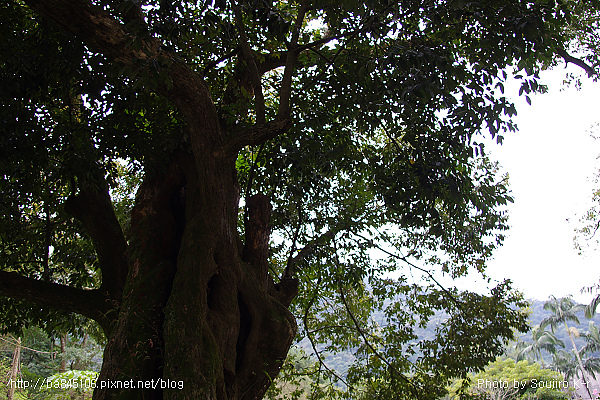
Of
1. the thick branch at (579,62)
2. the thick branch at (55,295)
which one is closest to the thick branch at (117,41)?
the thick branch at (55,295)

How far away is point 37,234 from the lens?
630 cm

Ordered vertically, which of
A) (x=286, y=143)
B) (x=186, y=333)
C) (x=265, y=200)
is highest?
(x=286, y=143)

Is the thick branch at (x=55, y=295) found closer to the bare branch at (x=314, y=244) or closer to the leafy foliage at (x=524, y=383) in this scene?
the bare branch at (x=314, y=244)

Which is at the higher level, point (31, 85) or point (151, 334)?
point (31, 85)

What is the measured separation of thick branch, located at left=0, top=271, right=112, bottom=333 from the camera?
4285mm

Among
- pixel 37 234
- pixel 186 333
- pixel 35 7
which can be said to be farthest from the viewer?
pixel 37 234

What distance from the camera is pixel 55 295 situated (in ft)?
14.8

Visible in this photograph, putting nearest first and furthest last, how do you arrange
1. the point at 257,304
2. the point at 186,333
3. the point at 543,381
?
the point at 186,333, the point at 257,304, the point at 543,381

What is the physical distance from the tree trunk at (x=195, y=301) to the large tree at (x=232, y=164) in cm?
2

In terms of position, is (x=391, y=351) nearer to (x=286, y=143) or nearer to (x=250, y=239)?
(x=250, y=239)

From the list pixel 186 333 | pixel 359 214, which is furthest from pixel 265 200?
pixel 186 333

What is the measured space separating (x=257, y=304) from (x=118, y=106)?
117 inches

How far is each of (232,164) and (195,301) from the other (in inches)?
73.3

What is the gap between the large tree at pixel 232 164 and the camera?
3557 mm
